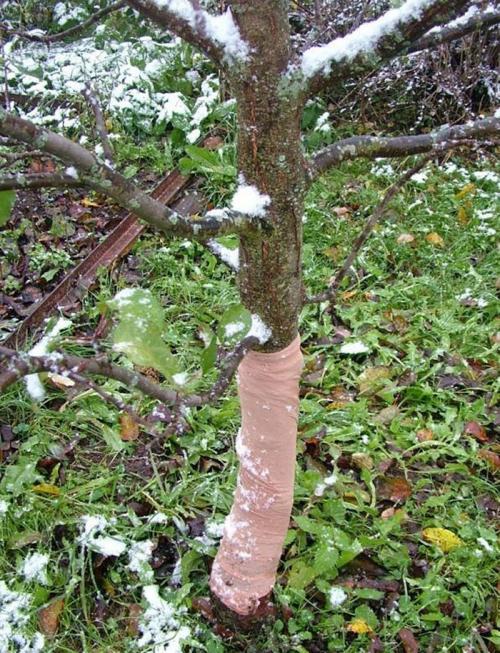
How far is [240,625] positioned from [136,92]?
3.54 meters

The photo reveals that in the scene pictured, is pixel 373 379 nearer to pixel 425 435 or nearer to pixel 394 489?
pixel 425 435

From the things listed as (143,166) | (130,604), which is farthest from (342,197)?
(130,604)

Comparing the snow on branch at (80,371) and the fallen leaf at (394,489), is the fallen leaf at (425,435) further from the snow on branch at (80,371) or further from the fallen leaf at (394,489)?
the snow on branch at (80,371)

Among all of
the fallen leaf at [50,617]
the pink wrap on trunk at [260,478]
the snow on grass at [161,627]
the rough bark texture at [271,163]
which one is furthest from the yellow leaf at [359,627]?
the rough bark texture at [271,163]

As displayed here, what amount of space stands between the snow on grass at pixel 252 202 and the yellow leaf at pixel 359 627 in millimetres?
1293

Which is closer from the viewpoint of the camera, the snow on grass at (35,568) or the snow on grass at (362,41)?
the snow on grass at (362,41)

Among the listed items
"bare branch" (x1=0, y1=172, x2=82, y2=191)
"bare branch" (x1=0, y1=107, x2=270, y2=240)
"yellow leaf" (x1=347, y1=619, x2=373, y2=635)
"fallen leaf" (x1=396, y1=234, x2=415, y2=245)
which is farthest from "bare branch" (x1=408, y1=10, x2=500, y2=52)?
"fallen leaf" (x1=396, y1=234, x2=415, y2=245)

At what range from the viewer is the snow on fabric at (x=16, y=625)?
183cm

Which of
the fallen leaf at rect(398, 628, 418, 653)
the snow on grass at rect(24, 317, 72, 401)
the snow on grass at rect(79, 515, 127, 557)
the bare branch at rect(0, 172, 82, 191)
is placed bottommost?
the fallen leaf at rect(398, 628, 418, 653)

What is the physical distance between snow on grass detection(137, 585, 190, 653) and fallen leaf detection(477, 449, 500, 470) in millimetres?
1208

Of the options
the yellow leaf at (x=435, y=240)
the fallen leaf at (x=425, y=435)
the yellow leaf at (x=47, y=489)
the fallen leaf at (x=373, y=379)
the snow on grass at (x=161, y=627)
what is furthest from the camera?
the yellow leaf at (x=435, y=240)

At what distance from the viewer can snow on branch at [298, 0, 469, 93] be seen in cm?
91

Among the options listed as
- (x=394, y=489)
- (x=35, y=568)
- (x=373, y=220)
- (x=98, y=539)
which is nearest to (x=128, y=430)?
(x=98, y=539)

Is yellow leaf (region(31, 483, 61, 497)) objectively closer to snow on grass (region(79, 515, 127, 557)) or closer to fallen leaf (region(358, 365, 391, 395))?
snow on grass (region(79, 515, 127, 557))
